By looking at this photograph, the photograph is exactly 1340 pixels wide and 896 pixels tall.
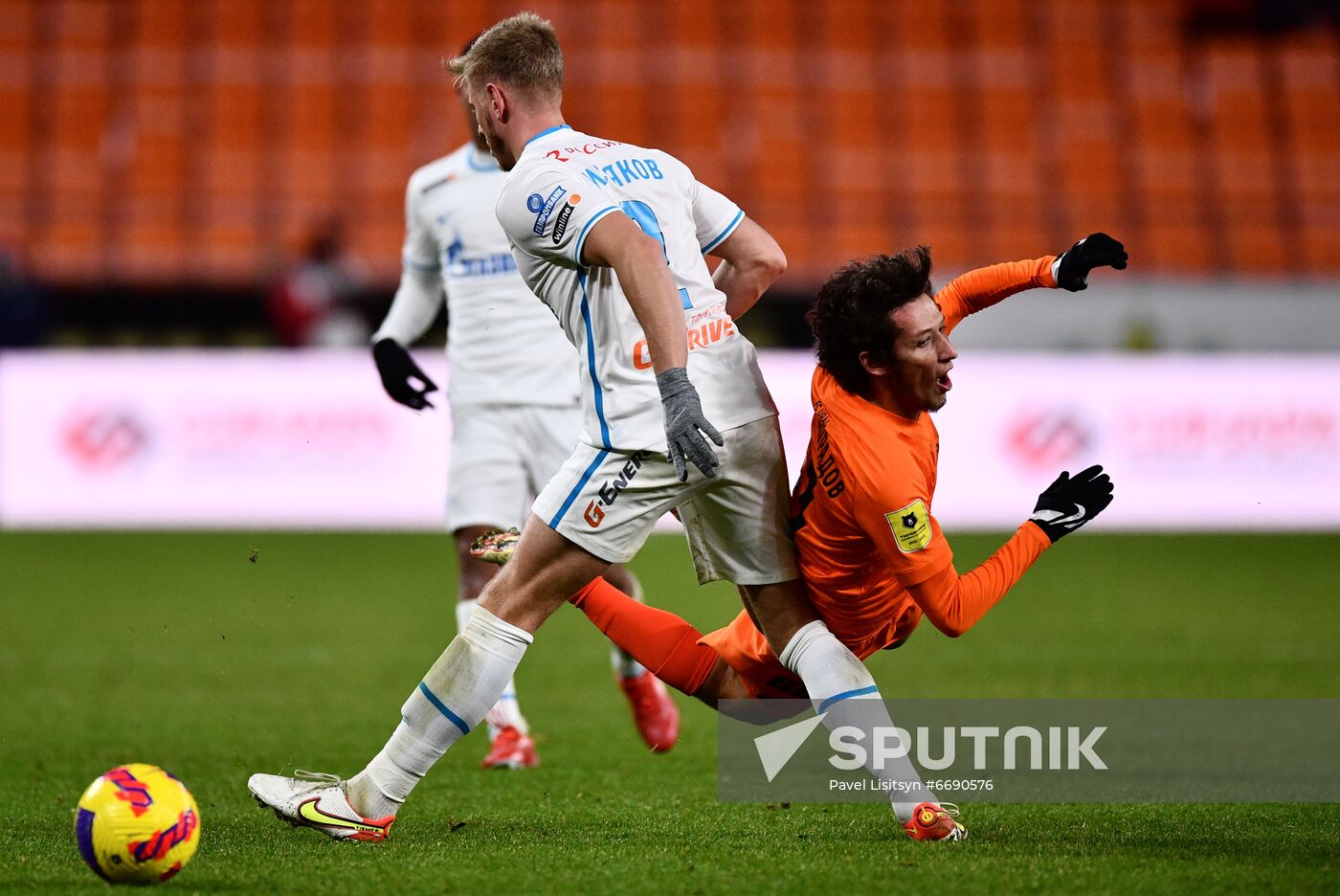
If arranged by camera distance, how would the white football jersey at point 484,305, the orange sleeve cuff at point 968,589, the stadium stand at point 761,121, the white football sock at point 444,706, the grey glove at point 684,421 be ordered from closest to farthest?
the grey glove at point 684,421, the orange sleeve cuff at point 968,589, the white football sock at point 444,706, the white football jersey at point 484,305, the stadium stand at point 761,121

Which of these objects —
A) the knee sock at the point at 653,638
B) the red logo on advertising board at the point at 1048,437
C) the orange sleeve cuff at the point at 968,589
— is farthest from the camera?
the red logo on advertising board at the point at 1048,437

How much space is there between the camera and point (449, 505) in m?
5.93

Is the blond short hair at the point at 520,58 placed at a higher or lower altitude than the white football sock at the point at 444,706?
higher

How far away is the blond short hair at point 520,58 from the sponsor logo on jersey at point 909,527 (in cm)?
141

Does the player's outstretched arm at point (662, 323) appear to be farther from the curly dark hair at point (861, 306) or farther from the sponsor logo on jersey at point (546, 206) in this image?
the curly dark hair at point (861, 306)

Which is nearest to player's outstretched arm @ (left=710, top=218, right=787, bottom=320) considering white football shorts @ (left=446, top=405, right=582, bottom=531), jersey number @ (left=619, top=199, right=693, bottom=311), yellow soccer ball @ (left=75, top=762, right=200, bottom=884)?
jersey number @ (left=619, top=199, right=693, bottom=311)

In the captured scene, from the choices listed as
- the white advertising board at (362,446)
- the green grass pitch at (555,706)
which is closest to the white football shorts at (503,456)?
the green grass pitch at (555,706)

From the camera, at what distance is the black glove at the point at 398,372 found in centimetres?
578

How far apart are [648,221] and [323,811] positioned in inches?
69.3

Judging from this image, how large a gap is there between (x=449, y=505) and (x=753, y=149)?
41.9 feet

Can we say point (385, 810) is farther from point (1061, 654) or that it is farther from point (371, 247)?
point (371, 247)

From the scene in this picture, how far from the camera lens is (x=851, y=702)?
4.27 m

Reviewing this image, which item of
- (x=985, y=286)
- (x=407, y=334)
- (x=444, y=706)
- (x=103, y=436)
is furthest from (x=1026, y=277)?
(x=103, y=436)

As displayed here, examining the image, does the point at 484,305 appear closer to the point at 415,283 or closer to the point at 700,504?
the point at 415,283
